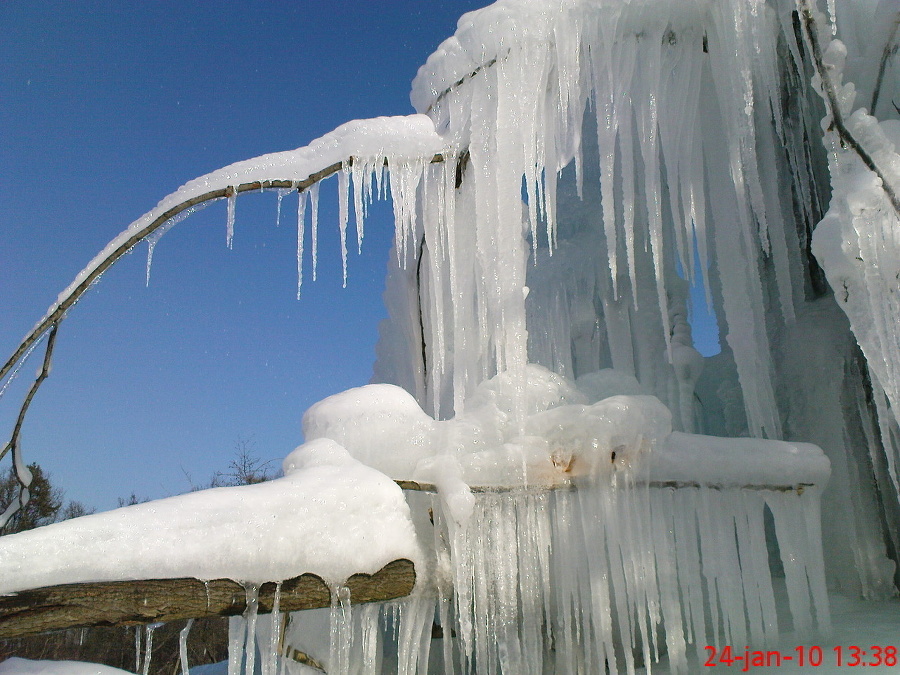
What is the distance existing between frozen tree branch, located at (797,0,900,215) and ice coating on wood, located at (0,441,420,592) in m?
2.71

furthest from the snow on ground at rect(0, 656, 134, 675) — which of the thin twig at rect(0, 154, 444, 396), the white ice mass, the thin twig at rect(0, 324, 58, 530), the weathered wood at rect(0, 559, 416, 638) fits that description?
the thin twig at rect(0, 154, 444, 396)

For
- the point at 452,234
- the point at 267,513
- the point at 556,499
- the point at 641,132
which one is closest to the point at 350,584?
the point at 267,513

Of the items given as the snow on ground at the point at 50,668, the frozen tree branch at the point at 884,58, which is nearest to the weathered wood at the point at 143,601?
the snow on ground at the point at 50,668

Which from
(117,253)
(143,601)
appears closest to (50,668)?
(143,601)

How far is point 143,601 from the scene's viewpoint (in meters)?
1.98

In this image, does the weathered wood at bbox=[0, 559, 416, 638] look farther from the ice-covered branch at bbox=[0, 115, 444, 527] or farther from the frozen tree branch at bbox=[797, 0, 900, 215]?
the frozen tree branch at bbox=[797, 0, 900, 215]

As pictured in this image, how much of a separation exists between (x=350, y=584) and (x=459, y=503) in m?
0.69

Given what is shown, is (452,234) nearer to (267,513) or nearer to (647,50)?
(647,50)

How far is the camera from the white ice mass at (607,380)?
2.89 meters

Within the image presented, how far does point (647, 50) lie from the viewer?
3939 millimetres

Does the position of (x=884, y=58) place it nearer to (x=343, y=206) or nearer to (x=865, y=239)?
(x=865, y=239)
